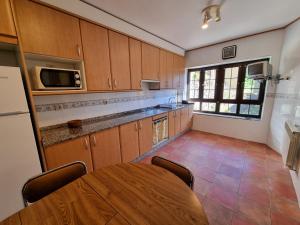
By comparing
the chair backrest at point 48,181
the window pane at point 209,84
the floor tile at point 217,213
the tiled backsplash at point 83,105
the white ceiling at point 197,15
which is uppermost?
the white ceiling at point 197,15

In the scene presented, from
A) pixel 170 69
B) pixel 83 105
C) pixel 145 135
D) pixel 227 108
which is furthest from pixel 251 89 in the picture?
pixel 83 105

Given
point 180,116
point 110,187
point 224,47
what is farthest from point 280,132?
point 110,187

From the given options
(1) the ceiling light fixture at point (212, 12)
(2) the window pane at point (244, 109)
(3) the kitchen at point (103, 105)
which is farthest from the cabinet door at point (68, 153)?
(2) the window pane at point (244, 109)

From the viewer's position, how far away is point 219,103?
144 inches

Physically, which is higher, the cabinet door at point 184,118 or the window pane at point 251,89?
the window pane at point 251,89

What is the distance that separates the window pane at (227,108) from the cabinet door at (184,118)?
95 centimetres

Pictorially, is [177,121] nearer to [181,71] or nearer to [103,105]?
[181,71]

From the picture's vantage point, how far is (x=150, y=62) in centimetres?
274

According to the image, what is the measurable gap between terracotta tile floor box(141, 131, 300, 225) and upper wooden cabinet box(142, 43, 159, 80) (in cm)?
164

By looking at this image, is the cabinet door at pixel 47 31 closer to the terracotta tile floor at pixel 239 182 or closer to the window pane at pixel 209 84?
the terracotta tile floor at pixel 239 182

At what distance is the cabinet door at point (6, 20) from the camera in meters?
1.05

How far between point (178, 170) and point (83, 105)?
69.2 inches

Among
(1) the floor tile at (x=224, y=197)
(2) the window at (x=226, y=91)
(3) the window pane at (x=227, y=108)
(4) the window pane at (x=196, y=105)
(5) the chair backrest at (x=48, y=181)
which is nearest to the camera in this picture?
(5) the chair backrest at (x=48, y=181)

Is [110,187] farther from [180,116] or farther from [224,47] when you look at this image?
[224,47]
